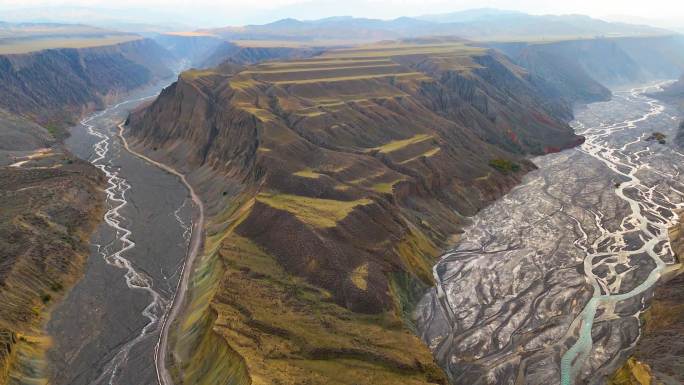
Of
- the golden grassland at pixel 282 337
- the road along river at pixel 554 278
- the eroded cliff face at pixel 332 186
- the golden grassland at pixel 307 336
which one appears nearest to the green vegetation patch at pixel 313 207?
the eroded cliff face at pixel 332 186

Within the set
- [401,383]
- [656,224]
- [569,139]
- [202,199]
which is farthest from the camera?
[569,139]

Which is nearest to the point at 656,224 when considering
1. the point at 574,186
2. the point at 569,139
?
the point at 574,186

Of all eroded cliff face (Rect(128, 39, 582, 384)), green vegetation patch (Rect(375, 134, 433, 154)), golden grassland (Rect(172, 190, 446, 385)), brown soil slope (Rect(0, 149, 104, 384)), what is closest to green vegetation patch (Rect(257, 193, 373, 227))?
eroded cliff face (Rect(128, 39, 582, 384))

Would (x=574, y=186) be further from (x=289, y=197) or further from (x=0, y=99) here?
(x=0, y=99)

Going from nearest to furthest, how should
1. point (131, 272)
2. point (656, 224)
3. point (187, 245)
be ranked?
point (131, 272) < point (187, 245) < point (656, 224)

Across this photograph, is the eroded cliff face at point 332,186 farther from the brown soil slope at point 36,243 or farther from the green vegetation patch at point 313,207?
the brown soil slope at point 36,243

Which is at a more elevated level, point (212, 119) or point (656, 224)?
point (212, 119)
